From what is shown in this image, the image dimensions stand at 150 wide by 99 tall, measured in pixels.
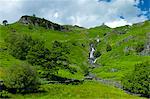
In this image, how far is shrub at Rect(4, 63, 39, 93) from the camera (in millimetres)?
98062

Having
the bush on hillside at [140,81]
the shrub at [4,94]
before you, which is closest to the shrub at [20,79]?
the shrub at [4,94]

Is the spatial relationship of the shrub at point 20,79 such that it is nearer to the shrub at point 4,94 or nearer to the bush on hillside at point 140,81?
the shrub at point 4,94

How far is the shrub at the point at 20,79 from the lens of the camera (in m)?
98.1

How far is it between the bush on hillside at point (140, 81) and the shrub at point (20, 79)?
4026 centimetres

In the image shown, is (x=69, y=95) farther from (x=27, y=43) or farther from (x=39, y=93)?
(x=27, y=43)

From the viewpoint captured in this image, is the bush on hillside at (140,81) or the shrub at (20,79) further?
the bush on hillside at (140,81)

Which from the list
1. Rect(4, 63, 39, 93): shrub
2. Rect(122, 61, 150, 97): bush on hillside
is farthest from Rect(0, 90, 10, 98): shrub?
Rect(122, 61, 150, 97): bush on hillside

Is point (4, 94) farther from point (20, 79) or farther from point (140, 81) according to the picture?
point (140, 81)

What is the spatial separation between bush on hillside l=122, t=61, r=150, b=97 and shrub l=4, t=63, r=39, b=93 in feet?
132

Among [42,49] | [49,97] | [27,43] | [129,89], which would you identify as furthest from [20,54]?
[49,97]

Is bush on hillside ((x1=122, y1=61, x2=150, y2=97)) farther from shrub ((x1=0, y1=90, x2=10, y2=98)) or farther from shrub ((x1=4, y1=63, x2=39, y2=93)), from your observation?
shrub ((x1=0, y1=90, x2=10, y2=98))

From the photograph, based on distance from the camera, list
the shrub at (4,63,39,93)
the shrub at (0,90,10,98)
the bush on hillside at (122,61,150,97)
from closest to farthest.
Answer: the shrub at (0,90,10,98)
the shrub at (4,63,39,93)
the bush on hillside at (122,61,150,97)

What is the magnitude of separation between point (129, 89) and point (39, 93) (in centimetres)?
4263

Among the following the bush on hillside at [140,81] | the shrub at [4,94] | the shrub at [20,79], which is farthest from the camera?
the bush on hillside at [140,81]
